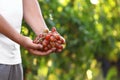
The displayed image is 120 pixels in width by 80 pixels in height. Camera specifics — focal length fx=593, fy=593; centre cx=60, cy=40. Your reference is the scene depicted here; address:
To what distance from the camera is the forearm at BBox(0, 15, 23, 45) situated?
2.54 m

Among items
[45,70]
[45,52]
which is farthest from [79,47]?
[45,52]

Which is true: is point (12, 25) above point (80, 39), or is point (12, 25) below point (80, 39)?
above

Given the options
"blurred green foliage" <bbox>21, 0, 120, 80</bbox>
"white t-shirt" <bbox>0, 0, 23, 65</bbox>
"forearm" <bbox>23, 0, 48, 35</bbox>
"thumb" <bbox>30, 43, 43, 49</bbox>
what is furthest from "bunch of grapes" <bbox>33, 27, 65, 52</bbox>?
"blurred green foliage" <bbox>21, 0, 120, 80</bbox>

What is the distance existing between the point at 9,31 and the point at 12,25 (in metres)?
0.12

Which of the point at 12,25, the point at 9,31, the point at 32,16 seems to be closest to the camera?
the point at 9,31

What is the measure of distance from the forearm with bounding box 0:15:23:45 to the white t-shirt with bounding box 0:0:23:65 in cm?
8

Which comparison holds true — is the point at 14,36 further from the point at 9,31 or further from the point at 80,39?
the point at 80,39

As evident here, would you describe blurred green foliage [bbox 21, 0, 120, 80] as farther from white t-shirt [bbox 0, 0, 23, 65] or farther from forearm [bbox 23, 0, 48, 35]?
white t-shirt [bbox 0, 0, 23, 65]

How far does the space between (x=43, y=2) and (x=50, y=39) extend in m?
2.05

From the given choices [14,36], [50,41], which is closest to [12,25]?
[14,36]

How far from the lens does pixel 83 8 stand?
18.2 feet

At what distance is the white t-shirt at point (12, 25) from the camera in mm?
2635

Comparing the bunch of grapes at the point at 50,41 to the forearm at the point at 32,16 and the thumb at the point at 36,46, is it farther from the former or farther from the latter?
the forearm at the point at 32,16

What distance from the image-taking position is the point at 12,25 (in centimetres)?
267
